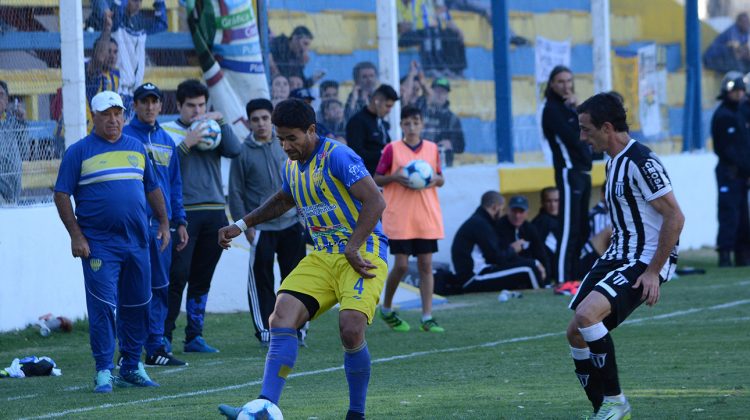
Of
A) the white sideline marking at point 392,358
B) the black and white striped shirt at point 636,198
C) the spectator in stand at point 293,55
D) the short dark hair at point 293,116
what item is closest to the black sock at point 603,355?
the black and white striped shirt at point 636,198

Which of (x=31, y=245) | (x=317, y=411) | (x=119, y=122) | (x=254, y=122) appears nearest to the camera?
(x=317, y=411)

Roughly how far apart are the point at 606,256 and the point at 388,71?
9.63 m

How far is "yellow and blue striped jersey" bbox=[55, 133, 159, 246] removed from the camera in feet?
28.8

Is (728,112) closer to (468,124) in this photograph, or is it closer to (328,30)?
(468,124)

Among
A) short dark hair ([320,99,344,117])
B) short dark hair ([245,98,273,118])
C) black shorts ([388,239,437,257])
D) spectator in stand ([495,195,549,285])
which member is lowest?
spectator in stand ([495,195,549,285])

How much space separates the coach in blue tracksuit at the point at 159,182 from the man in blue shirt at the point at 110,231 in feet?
2.84

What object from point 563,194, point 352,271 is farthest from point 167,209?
point 563,194

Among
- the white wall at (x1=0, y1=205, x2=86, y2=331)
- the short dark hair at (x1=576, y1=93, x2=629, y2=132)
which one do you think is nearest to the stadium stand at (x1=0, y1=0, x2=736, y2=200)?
the white wall at (x1=0, y1=205, x2=86, y2=331)

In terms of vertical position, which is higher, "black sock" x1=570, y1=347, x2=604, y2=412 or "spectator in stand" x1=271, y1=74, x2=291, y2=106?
"spectator in stand" x1=271, y1=74, x2=291, y2=106

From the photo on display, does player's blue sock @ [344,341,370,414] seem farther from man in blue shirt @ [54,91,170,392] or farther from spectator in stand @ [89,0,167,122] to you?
spectator in stand @ [89,0,167,122]

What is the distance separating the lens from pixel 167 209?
10.1m

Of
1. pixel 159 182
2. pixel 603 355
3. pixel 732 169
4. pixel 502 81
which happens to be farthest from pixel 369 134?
pixel 732 169

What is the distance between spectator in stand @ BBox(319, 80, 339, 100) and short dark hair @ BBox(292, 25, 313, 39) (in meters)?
0.59

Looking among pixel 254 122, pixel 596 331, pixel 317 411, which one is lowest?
pixel 317 411
